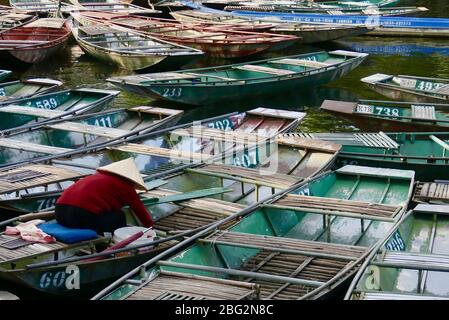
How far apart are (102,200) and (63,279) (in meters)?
1.04

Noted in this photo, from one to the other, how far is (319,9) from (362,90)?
33.7ft

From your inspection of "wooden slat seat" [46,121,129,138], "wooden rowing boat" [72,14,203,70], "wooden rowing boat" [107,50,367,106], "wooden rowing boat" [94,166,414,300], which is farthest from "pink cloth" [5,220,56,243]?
"wooden rowing boat" [72,14,203,70]

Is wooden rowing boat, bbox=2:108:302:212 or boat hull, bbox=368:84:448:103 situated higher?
boat hull, bbox=368:84:448:103

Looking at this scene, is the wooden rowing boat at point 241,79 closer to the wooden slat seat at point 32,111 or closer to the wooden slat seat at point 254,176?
the wooden slat seat at point 32,111

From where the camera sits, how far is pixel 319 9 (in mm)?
29703

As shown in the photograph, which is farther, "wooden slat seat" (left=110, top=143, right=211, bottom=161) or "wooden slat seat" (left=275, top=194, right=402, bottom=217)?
"wooden slat seat" (left=110, top=143, right=211, bottom=161)

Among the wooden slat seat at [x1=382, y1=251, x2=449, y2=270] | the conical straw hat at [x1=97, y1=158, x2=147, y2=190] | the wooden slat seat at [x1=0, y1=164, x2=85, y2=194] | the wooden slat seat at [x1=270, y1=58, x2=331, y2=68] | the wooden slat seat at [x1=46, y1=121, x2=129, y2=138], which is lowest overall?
the wooden slat seat at [x1=382, y1=251, x2=449, y2=270]

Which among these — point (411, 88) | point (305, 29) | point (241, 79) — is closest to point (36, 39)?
point (241, 79)

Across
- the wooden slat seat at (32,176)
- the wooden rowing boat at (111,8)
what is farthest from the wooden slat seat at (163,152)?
the wooden rowing boat at (111,8)

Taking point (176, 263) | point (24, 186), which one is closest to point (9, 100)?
point (24, 186)

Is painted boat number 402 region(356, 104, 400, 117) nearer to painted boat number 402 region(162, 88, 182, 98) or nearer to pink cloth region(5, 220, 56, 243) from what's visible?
painted boat number 402 region(162, 88, 182, 98)

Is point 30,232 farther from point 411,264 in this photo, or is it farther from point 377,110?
point 377,110

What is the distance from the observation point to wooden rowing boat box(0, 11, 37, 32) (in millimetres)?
24530

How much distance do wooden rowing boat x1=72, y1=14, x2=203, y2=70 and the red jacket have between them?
38.5ft
